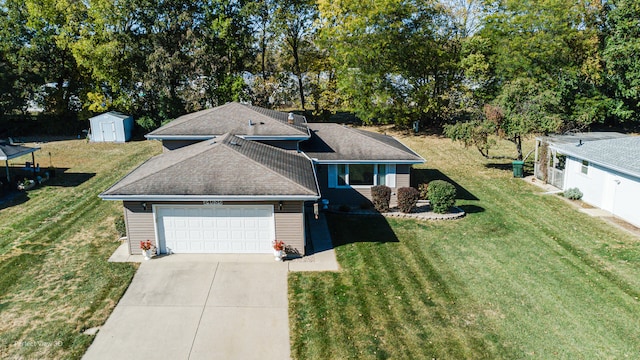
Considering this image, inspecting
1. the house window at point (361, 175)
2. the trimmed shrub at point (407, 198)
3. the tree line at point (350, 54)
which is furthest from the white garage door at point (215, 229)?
the tree line at point (350, 54)

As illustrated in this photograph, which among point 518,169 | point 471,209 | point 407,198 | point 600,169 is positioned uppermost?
point 600,169

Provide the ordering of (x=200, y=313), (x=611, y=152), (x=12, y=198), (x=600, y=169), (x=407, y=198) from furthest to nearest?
(x=12, y=198) → (x=611, y=152) → (x=600, y=169) → (x=407, y=198) → (x=200, y=313)

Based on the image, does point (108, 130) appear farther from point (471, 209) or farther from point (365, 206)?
point (471, 209)

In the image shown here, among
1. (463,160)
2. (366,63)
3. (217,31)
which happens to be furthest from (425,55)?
(217,31)

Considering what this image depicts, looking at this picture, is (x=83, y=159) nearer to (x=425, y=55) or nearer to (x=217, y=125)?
(x=217, y=125)

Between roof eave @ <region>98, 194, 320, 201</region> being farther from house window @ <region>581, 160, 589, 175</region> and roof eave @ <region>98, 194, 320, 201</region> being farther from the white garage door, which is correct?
house window @ <region>581, 160, 589, 175</region>

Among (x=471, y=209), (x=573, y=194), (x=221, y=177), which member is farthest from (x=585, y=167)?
(x=221, y=177)
